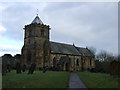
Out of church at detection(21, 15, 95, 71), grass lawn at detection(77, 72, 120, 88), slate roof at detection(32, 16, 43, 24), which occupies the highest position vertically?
slate roof at detection(32, 16, 43, 24)

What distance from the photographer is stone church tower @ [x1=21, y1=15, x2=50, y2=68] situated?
48719 millimetres

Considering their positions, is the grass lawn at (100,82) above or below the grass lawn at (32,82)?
below

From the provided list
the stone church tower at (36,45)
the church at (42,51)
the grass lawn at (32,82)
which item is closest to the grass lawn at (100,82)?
the grass lawn at (32,82)

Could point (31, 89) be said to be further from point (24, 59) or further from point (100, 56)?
point (100, 56)

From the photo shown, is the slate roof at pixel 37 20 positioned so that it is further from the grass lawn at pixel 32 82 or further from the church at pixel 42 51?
the grass lawn at pixel 32 82

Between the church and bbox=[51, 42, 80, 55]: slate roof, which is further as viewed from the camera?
bbox=[51, 42, 80, 55]: slate roof

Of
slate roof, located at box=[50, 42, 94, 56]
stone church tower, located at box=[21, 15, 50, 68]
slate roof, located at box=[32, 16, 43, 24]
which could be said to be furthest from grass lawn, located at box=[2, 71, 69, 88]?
slate roof, located at box=[32, 16, 43, 24]

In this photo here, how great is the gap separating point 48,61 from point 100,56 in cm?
4441

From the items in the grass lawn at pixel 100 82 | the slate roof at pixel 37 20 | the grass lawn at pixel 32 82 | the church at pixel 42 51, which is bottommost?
the grass lawn at pixel 100 82

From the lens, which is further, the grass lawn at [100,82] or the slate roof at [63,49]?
the slate roof at [63,49]

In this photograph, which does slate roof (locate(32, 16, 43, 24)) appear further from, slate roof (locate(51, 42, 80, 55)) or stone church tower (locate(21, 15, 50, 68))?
slate roof (locate(51, 42, 80, 55))

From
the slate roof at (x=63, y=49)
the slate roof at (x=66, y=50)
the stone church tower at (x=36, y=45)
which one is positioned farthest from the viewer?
the slate roof at (x=66, y=50)

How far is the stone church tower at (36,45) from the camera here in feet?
160

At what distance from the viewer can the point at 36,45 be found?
49.3m
